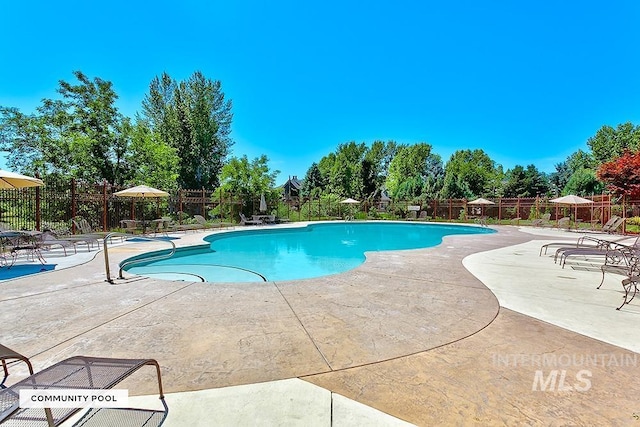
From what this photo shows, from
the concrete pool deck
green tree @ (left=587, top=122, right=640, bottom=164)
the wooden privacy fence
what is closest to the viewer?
the concrete pool deck

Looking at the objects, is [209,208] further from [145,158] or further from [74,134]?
[74,134]

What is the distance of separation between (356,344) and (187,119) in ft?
85.5

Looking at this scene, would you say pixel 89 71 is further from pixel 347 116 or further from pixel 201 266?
pixel 347 116

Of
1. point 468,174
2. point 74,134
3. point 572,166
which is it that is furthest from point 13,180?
point 572,166

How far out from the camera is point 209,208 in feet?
58.2

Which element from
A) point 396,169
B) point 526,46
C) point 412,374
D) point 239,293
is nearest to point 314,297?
point 239,293

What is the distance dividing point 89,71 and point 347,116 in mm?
21003

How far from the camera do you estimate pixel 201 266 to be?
7.38 m

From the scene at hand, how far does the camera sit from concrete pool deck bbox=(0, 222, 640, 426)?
6.06ft

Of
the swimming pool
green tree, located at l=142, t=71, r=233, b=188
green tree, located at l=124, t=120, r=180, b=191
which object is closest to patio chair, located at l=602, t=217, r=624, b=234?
the swimming pool

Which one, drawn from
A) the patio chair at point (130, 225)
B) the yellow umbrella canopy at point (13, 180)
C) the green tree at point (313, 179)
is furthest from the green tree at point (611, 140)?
the yellow umbrella canopy at point (13, 180)
